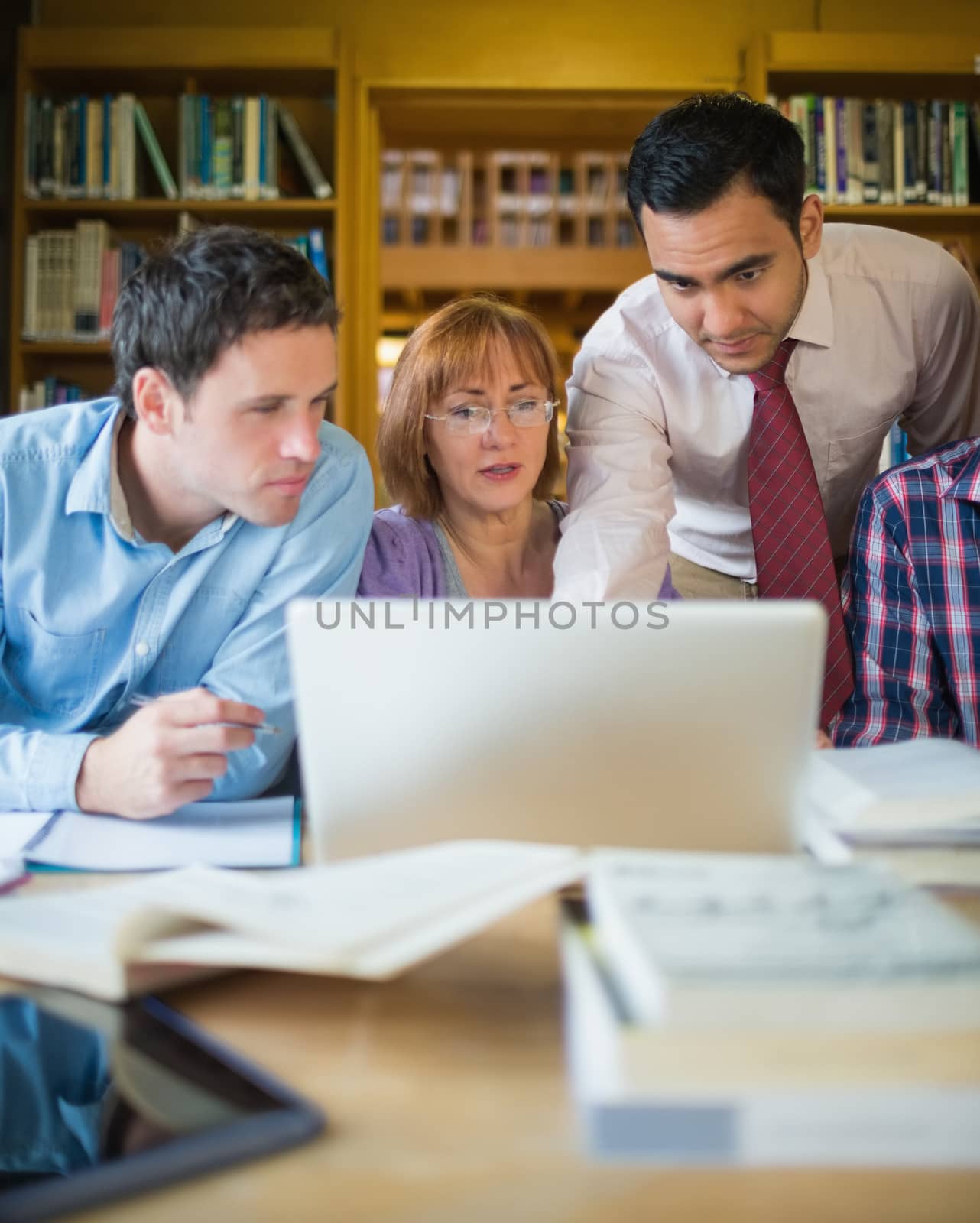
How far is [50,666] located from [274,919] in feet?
3.05

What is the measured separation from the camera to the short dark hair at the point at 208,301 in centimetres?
132

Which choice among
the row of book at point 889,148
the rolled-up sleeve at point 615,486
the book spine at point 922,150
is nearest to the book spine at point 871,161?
the row of book at point 889,148

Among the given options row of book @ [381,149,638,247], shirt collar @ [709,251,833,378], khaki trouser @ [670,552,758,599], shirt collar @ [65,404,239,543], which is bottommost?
→ khaki trouser @ [670,552,758,599]

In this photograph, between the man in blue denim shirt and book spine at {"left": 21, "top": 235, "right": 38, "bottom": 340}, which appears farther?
book spine at {"left": 21, "top": 235, "right": 38, "bottom": 340}

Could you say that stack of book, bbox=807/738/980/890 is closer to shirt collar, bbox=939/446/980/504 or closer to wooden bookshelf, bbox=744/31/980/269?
shirt collar, bbox=939/446/980/504

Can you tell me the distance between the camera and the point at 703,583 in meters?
2.19

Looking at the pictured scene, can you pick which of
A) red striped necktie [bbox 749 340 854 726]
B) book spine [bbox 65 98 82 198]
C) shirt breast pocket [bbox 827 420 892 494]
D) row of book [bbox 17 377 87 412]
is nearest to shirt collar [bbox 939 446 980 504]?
red striped necktie [bbox 749 340 854 726]

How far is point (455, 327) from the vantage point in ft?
6.00

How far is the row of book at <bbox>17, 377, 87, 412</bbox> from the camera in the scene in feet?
11.3

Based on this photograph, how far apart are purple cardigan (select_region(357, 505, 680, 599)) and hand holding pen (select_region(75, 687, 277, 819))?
2.35 ft

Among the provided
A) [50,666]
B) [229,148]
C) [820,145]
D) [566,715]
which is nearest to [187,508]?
[50,666]

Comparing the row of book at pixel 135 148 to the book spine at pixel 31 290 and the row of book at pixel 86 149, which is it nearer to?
the row of book at pixel 86 149

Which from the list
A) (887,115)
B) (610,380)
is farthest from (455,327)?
(887,115)

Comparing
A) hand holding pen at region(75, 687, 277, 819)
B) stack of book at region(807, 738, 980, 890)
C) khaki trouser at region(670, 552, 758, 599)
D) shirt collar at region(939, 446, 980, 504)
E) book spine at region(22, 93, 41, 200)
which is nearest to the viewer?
stack of book at region(807, 738, 980, 890)
